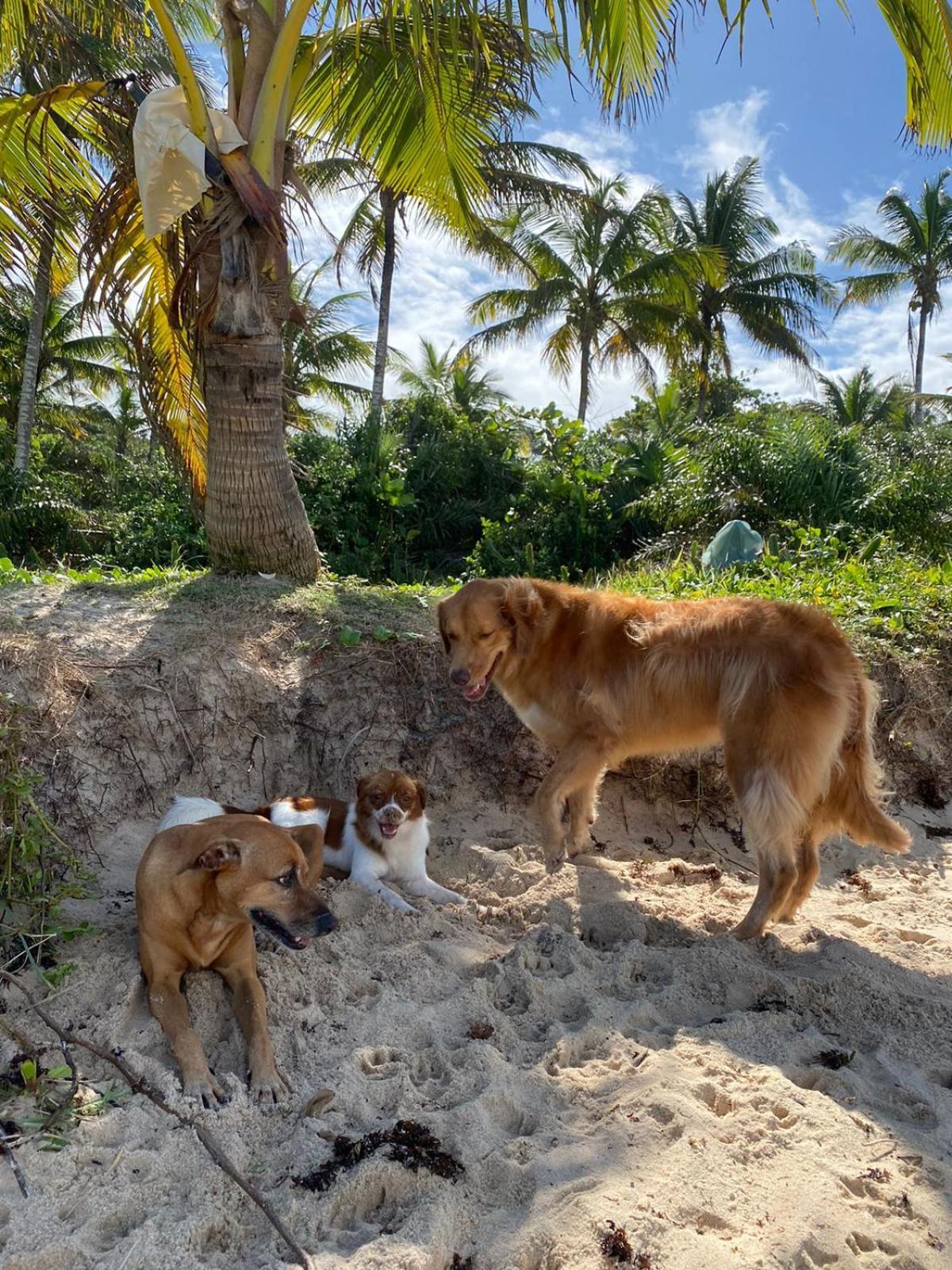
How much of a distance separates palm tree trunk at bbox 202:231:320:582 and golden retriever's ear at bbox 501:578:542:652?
269cm

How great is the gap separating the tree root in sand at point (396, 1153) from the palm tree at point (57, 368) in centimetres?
2899

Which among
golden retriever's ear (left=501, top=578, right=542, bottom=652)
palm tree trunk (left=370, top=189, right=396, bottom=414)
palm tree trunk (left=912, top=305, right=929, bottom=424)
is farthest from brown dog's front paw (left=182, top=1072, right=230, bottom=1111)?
palm tree trunk (left=912, top=305, right=929, bottom=424)

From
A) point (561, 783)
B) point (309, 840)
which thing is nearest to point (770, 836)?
point (561, 783)

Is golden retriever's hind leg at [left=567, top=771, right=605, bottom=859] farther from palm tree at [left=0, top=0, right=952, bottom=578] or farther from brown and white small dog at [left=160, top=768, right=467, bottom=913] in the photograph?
palm tree at [left=0, top=0, right=952, bottom=578]

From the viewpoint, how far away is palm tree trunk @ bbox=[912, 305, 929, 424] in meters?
40.5

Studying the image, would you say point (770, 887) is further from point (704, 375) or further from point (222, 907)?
point (704, 375)

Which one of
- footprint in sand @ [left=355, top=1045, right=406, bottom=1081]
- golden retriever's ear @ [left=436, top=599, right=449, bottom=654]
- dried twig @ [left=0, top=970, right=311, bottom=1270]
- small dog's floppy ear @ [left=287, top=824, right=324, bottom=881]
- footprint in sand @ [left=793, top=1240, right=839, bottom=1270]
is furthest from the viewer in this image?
golden retriever's ear @ [left=436, top=599, right=449, bottom=654]

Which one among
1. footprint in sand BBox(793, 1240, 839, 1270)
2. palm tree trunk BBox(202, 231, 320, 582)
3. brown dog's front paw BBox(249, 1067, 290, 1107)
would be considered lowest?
brown dog's front paw BBox(249, 1067, 290, 1107)

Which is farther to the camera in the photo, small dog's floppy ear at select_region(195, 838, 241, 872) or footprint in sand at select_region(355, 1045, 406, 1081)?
small dog's floppy ear at select_region(195, 838, 241, 872)

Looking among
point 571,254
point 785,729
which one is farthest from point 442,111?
point 571,254

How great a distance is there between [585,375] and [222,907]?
101 feet

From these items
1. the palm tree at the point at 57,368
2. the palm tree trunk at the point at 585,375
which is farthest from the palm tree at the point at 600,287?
the palm tree at the point at 57,368

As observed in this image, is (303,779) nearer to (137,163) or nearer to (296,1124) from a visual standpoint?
(296,1124)

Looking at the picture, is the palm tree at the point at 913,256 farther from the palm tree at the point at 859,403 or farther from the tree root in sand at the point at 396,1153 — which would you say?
the tree root in sand at the point at 396,1153
